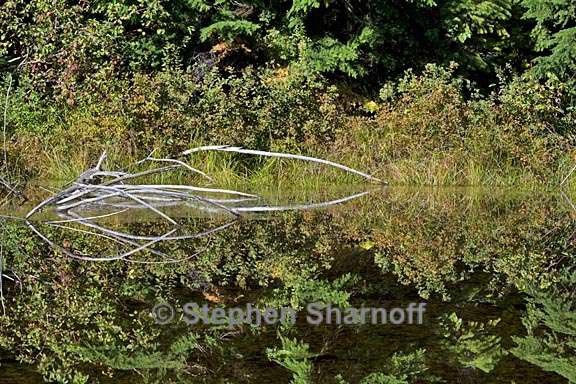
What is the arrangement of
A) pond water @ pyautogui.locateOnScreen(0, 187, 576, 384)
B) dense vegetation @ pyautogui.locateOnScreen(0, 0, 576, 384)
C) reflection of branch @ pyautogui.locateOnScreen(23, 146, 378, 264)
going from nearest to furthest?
pond water @ pyautogui.locateOnScreen(0, 187, 576, 384) < dense vegetation @ pyautogui.locateOnScreen(0, 0, 576, 384) < reflection of branch @ pyautogui.locateOnScreen(23, 146, 378, 264)

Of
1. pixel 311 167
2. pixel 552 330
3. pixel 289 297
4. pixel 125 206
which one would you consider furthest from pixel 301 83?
pixel 552 330

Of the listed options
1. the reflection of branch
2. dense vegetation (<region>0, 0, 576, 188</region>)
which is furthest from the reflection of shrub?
dense vegetation (<region>0, 0, 576, 188</region>)

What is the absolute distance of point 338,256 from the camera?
5422 mm

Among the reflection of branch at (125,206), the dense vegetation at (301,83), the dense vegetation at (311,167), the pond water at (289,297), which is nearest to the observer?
the pond water at (289,297)

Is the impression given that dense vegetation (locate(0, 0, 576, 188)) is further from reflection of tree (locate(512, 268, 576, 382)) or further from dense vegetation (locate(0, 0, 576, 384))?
reflection of tree (locate(512, 268, 576, 382))

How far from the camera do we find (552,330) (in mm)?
3436

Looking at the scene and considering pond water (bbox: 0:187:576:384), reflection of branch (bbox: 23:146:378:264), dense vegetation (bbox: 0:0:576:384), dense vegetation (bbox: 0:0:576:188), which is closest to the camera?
pond water (bbox: 0:187:576:384)

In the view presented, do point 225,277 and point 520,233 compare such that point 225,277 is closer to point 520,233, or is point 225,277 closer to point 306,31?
point 520,233

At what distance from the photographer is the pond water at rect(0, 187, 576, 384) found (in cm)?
287

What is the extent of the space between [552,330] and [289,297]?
1.10 meters

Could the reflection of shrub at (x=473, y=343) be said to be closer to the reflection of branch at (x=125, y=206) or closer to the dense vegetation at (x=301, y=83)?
the reflection of branch at (x=125, y=206)

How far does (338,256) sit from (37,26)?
31.3 ft

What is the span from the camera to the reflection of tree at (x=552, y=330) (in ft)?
9.67

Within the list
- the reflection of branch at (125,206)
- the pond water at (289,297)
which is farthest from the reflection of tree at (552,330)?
the reflection of branch at (125,206)
